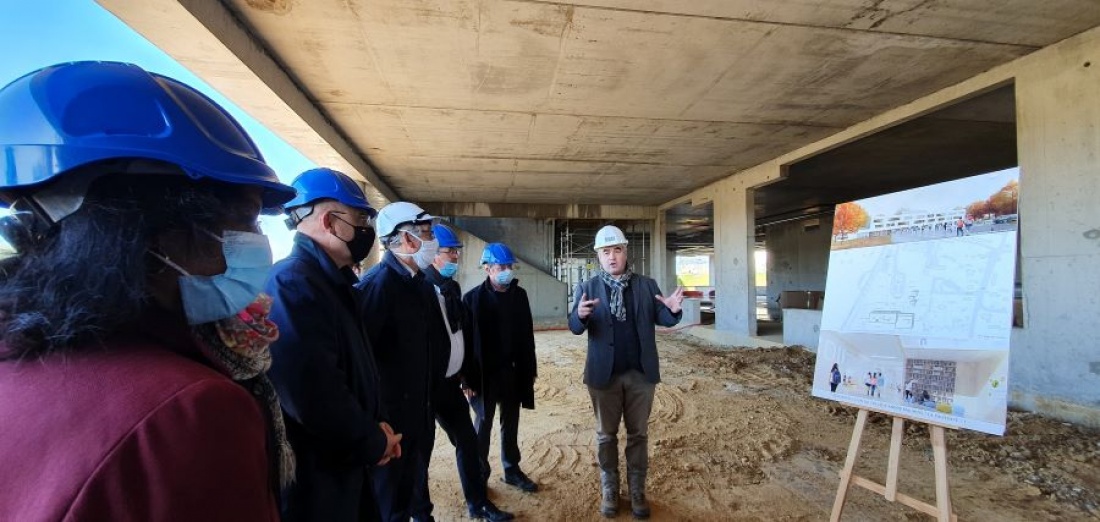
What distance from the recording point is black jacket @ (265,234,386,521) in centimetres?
145

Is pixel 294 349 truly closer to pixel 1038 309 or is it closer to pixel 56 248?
pixel 56 248

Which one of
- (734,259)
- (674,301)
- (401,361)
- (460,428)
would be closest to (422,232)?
(401,361)

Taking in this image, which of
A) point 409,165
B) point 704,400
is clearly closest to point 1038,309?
point 704,400

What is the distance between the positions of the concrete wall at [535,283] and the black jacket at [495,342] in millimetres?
10916

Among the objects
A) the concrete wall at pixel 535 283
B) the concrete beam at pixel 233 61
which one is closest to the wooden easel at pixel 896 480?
the concrete beam at pixel 233 61

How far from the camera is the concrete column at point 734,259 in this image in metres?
10.2

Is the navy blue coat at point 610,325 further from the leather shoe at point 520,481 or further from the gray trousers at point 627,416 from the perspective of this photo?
the leather shoe at point 520,481

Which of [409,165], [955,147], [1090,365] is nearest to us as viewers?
[1090,365]

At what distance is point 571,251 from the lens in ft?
57.4

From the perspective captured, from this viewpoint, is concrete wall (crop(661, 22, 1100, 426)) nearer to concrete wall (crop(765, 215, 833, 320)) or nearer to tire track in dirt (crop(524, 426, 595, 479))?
tire track in dirt (crop(524, 426, 595, 479))

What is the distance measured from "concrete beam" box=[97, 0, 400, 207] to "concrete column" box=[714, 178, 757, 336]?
8.29m

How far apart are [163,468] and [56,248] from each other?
0.36 m

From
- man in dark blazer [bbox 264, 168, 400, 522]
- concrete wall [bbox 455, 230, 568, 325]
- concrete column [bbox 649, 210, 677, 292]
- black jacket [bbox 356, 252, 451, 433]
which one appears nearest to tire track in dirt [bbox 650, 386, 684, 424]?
black jacket [bbox 356, 252, 451, 433]

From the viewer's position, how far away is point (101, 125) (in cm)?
71
